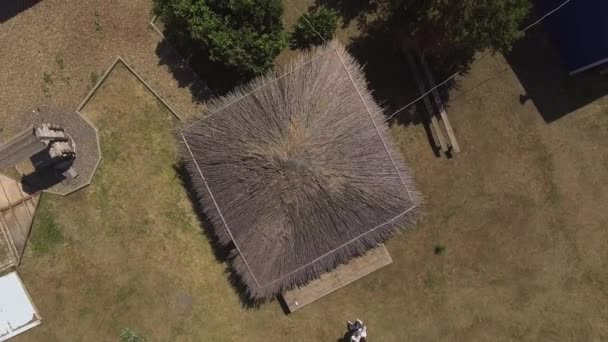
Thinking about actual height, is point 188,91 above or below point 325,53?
above

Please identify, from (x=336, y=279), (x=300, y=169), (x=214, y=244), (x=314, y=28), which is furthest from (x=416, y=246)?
(x=314, y=28)

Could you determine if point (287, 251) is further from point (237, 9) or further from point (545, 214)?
point (545, 214)

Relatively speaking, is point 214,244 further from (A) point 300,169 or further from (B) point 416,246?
(B) point 416,246

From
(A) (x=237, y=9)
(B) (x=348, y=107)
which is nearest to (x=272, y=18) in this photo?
(A) (x=237, y=9)

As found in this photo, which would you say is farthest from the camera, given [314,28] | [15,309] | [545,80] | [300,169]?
[545,80]

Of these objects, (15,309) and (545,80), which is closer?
(15,309)

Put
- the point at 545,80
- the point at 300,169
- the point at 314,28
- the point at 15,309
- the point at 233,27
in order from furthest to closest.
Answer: the point at 545,80
the point at 15,309
the point at 314,28
the point at 233,27
the point at 300,169

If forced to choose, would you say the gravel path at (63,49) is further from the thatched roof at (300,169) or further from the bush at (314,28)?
the bush at (314,28)
